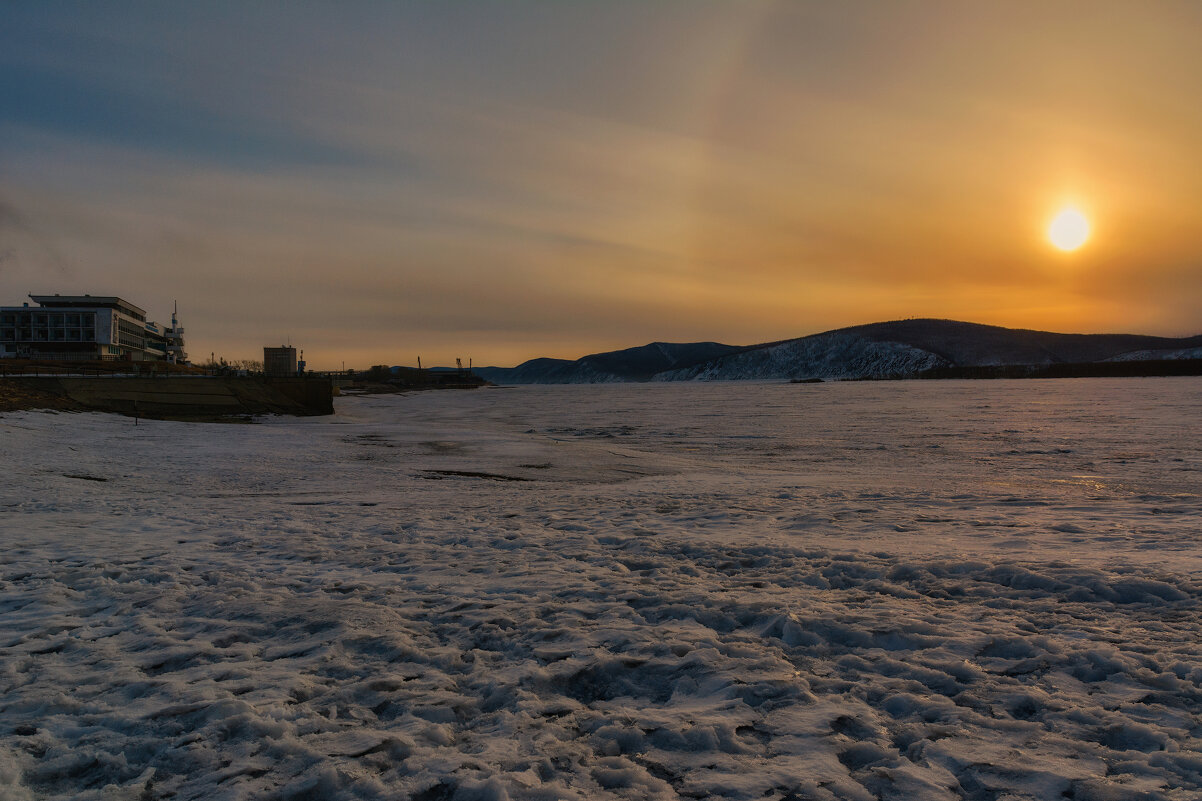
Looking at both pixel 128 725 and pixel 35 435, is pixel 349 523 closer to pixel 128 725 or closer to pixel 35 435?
pixel 128 725

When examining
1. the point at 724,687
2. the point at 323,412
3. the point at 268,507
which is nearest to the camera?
the point at 724,687

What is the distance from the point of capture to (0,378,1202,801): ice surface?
3.56 m

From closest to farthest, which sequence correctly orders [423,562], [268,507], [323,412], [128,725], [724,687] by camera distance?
1. [128,725]
2. [724,687]
3. [423,562]
4. [268,507]
5. [323,412]

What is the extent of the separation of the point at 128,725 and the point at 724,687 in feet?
12.4

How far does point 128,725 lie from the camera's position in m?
3.95

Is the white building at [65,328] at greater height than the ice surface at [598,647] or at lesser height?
greater

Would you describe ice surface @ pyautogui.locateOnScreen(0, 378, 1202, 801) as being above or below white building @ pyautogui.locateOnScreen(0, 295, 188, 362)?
below

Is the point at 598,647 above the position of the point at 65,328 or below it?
below

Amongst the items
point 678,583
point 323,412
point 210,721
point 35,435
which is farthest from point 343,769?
point 323,412

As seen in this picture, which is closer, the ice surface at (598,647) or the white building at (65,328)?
the ice surface at (598,647)

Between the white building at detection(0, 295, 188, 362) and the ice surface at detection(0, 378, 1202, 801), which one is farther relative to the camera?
the white building at detection(0, 295, 188, 362)

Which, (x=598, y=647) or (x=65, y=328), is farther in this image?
(x=65, y=328)

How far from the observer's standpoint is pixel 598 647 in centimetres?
522

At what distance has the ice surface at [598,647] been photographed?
3564 millimetres
